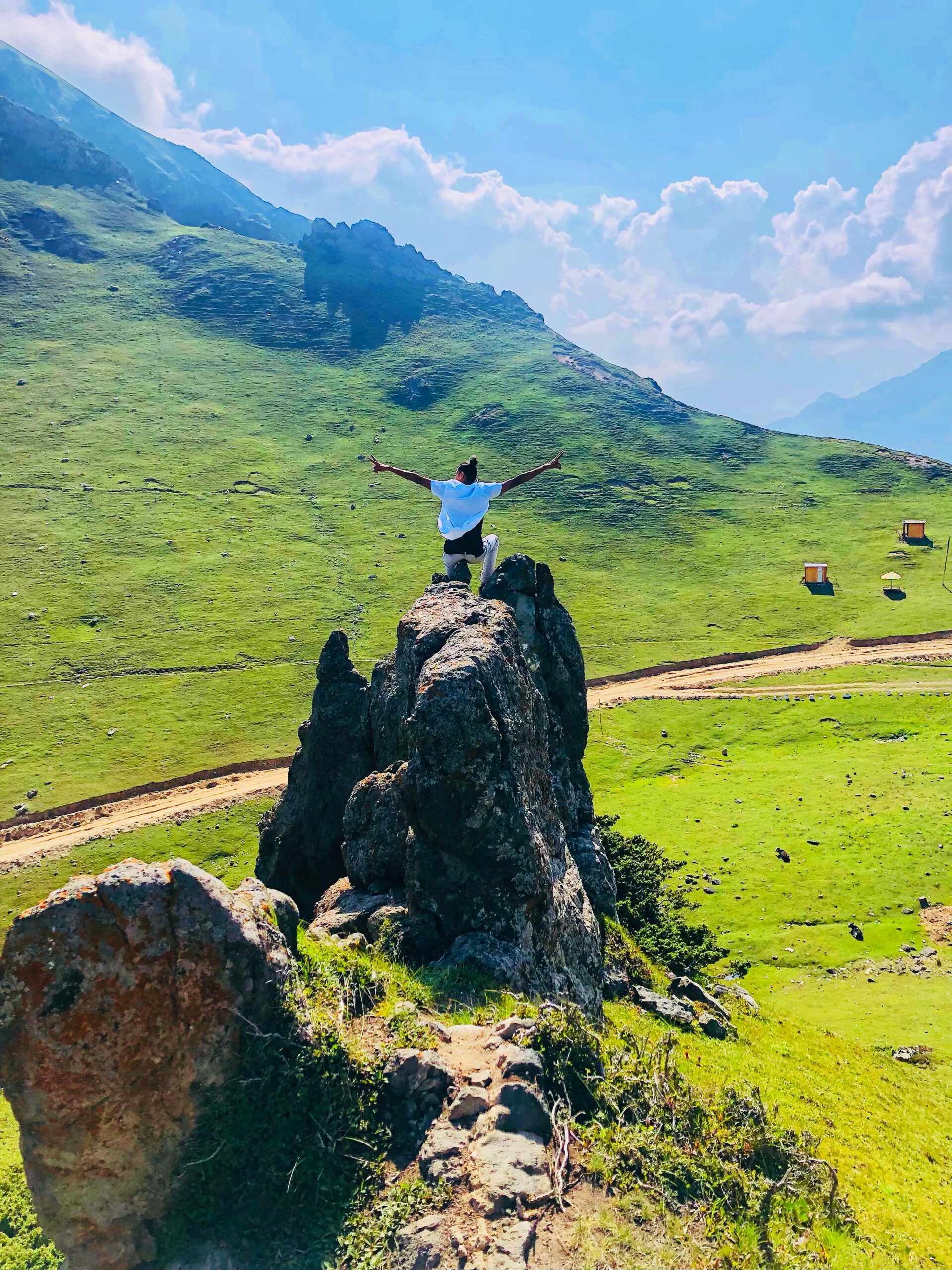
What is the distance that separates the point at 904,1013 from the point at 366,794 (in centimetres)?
2387

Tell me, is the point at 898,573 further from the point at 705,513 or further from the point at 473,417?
the point at 473,417

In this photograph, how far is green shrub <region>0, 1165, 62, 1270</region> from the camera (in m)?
15.6

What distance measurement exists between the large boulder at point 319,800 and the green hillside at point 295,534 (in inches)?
1607

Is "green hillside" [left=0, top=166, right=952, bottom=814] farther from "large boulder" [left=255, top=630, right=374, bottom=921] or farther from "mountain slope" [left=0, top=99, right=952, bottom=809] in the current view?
"large boulder" [left=255, top=630, right=374, bottom=921]

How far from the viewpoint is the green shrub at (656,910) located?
104 ft

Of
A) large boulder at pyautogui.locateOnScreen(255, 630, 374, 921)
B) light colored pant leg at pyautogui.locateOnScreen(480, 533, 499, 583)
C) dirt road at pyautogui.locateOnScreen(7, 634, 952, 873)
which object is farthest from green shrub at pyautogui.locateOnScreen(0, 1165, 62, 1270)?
dirt road at pyautogui.locateOnScreen(7, 634, 952, 873)

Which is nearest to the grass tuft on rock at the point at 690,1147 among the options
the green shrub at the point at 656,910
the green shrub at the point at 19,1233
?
the green shrub at the point at 19,1233

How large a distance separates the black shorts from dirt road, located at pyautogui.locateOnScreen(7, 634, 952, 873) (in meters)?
43.8

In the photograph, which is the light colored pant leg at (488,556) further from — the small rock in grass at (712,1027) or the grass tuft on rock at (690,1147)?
the small rock in grass at (712,1027)

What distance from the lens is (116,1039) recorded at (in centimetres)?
946

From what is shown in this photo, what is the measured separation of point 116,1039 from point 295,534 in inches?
5012

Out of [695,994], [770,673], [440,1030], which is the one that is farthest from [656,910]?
[770,673]

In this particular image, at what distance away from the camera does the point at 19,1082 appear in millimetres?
9102

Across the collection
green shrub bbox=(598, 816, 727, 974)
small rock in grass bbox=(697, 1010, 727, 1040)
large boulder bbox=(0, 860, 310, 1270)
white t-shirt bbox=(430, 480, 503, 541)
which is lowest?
green shrub bbox=(598, 816, 727, 974)
